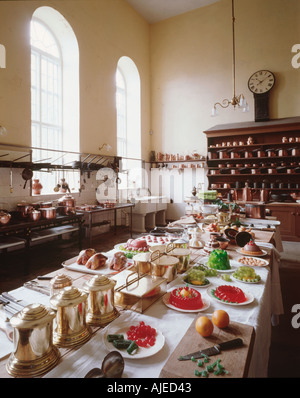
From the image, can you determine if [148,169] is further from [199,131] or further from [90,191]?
[90,191]

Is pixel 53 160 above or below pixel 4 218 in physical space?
above

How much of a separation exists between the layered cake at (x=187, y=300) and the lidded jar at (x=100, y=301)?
306 millimetres

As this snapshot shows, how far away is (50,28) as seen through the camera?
5.64m

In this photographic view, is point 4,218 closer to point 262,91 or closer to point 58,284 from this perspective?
point 58,284

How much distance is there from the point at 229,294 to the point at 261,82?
7238mm

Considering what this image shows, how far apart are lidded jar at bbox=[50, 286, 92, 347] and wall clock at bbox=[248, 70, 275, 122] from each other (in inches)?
285

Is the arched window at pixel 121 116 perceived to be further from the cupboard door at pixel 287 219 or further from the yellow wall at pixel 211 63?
the cupboard door at pixel 287 219

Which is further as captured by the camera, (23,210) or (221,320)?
(23,210)

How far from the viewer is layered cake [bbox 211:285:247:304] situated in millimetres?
1325

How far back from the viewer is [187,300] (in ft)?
4.19

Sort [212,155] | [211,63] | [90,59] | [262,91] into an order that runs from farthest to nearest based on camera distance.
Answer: [211,63] < [212,155] < [262,91] < [90,59]

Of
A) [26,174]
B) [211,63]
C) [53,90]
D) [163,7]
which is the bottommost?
[26,174]

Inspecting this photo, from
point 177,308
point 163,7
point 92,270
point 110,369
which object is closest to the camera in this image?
point 110,369

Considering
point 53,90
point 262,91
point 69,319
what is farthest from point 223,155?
point 69,319
